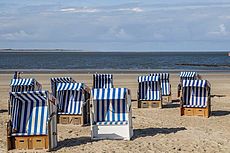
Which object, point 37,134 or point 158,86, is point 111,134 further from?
point 158,86

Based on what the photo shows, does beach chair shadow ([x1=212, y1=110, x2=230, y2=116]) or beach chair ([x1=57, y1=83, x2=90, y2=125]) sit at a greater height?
beach chair ([x1=57, y1=83, x2=90, y2=125])

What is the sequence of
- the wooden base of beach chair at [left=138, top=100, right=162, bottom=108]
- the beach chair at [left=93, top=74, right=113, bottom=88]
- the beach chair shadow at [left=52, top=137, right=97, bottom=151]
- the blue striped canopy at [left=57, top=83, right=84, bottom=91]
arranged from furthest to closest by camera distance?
1. the beach chair at [left=93, top=74, right=113, bottom=88]
2. the wooden base of beach chair at [left=138, top=100, right=162, bottom=108]
3. the blue striped canopy at [left=57, top=83, right=84, bottom=91]
4. the beach chair shadow at [left=52, top=137, right=97, bottom=151]

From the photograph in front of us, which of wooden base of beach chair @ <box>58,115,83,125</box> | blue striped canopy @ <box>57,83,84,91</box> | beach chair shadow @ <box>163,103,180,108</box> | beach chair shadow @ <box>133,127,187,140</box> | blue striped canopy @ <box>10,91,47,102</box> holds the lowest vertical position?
beach chair shadow @ <box>133,127,187,140</box>

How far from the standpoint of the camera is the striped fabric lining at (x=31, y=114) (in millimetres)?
11641

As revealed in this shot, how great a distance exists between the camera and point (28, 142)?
11.6 m

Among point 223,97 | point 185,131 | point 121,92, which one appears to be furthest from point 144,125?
point 223,97

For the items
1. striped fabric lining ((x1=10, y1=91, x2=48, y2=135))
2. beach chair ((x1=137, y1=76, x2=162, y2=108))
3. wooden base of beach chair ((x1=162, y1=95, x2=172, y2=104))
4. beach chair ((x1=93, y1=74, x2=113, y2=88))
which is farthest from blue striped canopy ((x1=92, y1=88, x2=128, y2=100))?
beach chair ((x1=93, y1=74, x2=113, y2=88))

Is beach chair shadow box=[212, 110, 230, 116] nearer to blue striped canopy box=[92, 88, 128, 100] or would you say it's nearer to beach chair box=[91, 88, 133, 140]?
beach chair box=[91, 88, 133, 140]

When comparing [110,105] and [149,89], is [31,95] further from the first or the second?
[149,89]

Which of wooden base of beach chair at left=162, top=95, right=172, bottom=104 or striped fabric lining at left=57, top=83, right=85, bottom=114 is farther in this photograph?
wooden base of beach chair at left=162, top=95, right=172, bottom=104

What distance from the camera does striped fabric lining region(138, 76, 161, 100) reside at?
1920 centimetres

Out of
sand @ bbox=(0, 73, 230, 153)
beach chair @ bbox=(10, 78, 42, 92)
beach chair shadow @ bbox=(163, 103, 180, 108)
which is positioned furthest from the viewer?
beach chair shadow @ bbox=(163, 103, 180, 108)

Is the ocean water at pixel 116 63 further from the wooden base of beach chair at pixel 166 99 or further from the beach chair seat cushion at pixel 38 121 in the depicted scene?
the beach chair seat cushion at pixel 38 121

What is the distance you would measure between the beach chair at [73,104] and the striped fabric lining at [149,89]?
13.1 ft
